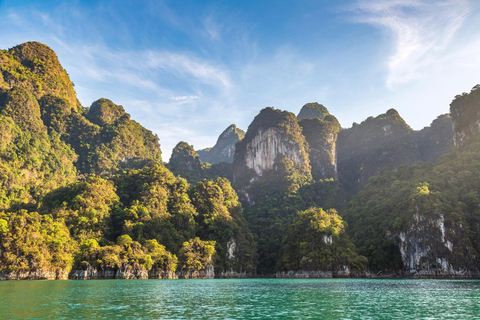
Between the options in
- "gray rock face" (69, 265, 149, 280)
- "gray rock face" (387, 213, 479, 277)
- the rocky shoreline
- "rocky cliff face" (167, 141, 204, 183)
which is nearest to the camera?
the rocky shoreline

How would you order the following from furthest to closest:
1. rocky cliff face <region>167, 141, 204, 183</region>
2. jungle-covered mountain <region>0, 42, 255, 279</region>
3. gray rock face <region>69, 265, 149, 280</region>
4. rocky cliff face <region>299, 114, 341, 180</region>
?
rocky cliff face <region>299, 114, 341, 180</region>
rocky cliff face <region>167, 141, 204, 183</region>
jungle-covered mountain <region>0, 42, 255, 279</region>
gray rock face <region>69, 265, 149, 280</region>

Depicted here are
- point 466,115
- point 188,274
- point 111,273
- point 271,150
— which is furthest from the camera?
point 271,150

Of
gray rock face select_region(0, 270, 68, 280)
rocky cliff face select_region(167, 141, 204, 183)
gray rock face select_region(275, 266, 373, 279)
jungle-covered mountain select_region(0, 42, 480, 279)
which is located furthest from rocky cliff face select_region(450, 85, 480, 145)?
gray rock face select_region(0, 270, 68, 280)

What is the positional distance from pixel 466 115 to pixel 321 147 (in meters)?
74.0

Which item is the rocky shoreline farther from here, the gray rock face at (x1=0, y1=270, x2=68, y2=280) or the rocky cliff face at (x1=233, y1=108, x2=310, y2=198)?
the rocky cliff face at (x1=233, y1=108, x2=310, y2=198)

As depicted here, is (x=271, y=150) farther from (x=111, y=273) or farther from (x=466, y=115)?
(x=111, y=273)

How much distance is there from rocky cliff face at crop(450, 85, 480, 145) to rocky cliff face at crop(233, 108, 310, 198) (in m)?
67.0

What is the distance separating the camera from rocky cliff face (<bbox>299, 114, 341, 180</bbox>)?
584 feet

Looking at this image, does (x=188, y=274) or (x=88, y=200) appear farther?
(x=188, y=274)

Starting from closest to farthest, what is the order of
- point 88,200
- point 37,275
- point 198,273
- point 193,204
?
point 37,275
point 88,200
point 198,273
point 193,204

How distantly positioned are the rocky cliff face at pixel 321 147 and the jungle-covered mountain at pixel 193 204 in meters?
9.23

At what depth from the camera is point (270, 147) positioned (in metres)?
170

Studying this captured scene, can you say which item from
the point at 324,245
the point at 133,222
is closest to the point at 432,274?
the point at 324,245

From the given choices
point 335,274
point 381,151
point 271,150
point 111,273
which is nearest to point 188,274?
point 111,273
